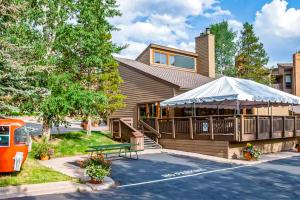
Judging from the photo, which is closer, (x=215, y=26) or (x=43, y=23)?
(x=43, y=23)

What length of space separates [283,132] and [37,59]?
50.7ft

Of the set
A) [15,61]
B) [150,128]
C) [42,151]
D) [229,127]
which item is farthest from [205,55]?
[15,61]

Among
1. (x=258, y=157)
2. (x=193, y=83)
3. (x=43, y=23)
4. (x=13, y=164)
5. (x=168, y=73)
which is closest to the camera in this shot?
(x=13, y=164)

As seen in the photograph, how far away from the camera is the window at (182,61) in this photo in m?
30.5

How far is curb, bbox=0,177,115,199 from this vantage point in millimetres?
9713

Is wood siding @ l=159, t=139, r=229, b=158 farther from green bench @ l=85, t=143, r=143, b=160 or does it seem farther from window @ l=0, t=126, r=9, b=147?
window @ l=0, t=126, r=9, b=147

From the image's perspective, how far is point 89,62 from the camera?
19.2m

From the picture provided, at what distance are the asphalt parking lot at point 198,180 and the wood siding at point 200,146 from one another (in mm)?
1697

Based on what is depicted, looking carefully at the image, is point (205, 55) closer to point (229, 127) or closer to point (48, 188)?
point (229, 127)

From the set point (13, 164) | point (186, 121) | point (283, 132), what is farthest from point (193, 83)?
point (13, 164)

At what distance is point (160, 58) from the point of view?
98.0ft

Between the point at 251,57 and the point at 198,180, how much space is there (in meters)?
39.9

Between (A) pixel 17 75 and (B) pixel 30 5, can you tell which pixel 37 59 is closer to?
(B) pixel 30 5

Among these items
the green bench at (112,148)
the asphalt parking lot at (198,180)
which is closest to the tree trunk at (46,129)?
the green bench at (112,148)
